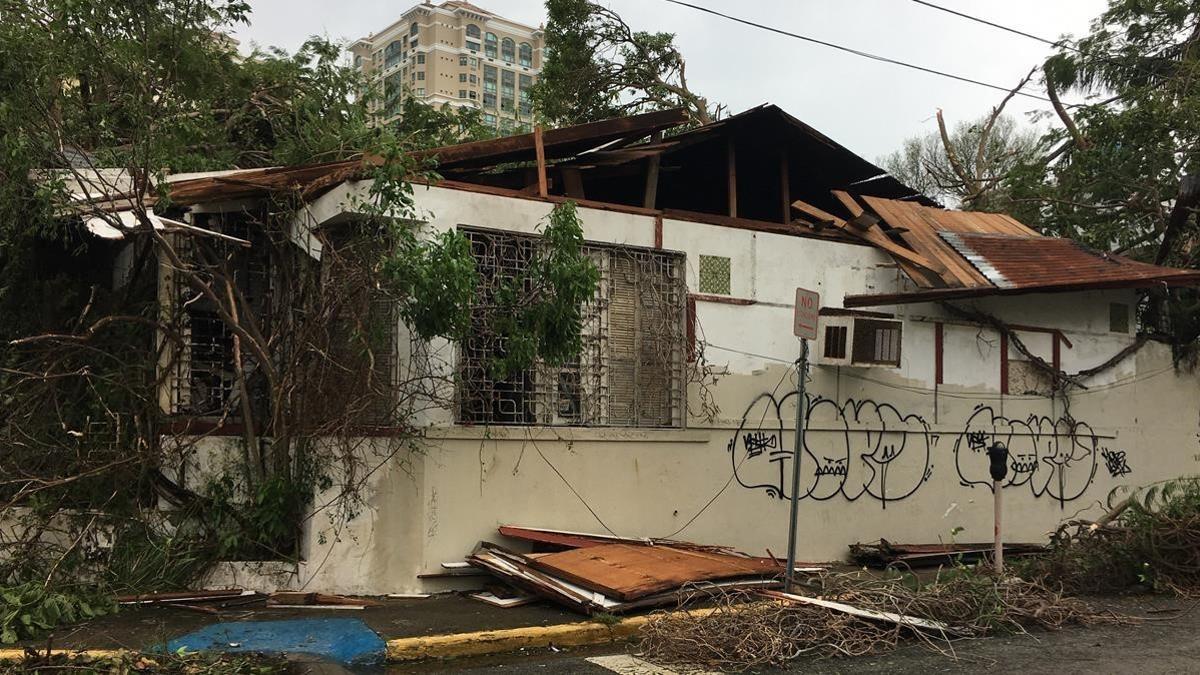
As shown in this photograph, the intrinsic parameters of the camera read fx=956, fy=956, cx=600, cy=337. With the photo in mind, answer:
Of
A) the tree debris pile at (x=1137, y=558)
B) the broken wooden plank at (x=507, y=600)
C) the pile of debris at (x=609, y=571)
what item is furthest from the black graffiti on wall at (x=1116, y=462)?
the broken wooden plank at (x=507, y=600)

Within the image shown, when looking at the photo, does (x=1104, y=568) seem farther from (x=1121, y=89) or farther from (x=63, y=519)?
(x=1121, y=89)

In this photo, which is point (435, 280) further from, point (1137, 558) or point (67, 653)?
point (1137, 558)

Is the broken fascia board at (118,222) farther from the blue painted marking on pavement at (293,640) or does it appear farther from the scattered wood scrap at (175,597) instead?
the blue painted marking on pavement at (293,640)

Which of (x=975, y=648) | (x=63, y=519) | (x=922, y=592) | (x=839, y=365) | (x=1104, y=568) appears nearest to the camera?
(x=975, y=648)

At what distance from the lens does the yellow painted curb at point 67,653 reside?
235 inches

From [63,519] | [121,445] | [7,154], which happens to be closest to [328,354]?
[121,445]

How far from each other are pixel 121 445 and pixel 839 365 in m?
7.28

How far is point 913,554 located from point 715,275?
383 centimetres

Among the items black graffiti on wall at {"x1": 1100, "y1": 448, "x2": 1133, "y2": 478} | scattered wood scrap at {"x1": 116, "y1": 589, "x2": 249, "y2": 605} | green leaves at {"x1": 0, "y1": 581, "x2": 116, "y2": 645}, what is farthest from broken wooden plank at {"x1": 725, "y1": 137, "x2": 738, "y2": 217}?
green leaves at {"x1": 0, "y1": 581, "x2": 116, "y2": 645}

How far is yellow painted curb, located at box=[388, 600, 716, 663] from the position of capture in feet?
21.7

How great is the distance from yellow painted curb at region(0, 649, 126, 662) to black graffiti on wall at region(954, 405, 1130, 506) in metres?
9.37

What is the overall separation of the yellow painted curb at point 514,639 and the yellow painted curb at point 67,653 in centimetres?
174

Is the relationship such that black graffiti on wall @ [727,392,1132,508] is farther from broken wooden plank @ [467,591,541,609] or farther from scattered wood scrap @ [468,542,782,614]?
broken wooden plank @ [467,591,541,609]

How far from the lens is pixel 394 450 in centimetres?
829
